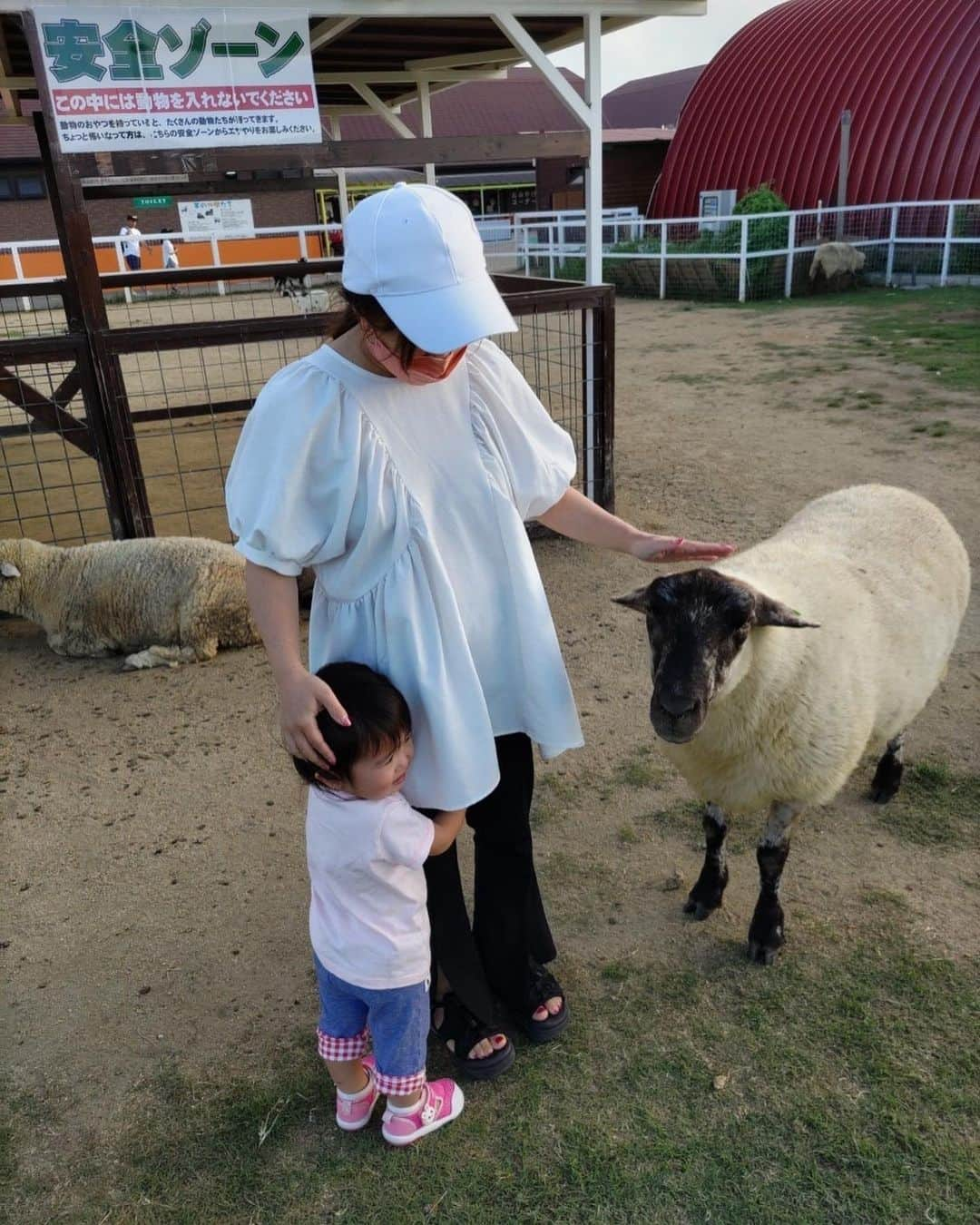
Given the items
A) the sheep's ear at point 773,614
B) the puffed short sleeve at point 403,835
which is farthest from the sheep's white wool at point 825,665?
the puffed short sleeve at point 403,835

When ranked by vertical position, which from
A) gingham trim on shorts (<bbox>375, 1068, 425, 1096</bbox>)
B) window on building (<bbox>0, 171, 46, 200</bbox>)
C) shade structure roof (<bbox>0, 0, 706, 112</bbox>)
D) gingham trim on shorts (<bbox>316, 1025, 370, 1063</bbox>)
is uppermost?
window on building (<bbox>0, 171, 46, 200</bbox>)

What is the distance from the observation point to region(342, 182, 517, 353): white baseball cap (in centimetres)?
151

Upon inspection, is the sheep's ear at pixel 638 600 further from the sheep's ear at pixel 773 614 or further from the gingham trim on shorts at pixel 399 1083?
the gingham trim on shorts at pixel 399 1083

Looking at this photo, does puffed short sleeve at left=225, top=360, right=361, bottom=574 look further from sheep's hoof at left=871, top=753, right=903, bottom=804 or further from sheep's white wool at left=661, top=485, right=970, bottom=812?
sheep's hoof at left=871, top=753, right=903, bottom=804

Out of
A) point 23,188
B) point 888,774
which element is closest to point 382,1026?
point 888,774

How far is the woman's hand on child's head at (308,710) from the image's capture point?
1641mm

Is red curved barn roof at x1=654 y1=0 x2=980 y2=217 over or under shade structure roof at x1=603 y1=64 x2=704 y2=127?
under

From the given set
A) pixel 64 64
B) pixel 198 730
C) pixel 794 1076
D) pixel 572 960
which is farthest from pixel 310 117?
pixel 794 1076

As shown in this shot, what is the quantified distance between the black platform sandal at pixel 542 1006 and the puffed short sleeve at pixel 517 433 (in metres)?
1.24

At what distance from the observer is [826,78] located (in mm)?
19797

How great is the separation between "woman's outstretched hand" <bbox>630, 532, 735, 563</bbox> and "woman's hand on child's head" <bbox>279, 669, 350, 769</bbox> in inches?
33.7

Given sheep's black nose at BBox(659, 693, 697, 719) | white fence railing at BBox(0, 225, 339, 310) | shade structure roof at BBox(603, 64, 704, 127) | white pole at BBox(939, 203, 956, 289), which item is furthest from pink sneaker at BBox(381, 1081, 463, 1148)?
shade structure roof at BBox(603, 64, 704, 127)

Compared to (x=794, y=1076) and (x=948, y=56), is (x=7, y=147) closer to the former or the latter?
(x=948, y=56)

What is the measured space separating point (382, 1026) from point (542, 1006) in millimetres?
552
